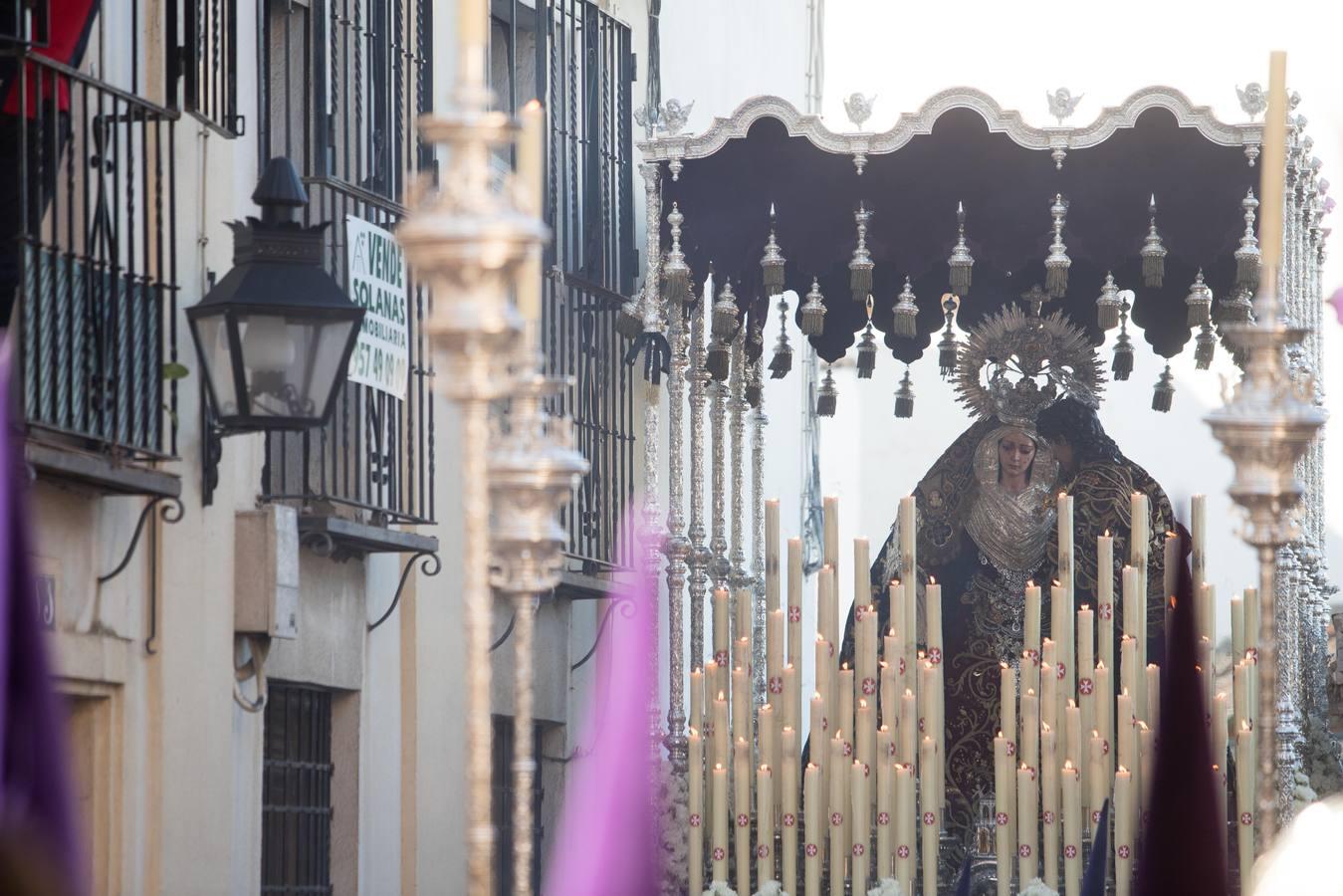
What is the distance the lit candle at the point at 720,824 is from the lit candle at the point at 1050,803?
1.06 metres

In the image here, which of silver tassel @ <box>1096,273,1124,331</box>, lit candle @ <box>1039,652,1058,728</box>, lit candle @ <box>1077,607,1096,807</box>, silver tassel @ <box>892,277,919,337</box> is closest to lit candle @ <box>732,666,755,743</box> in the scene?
lit candle @ <box>1039,652,1058,728</box>

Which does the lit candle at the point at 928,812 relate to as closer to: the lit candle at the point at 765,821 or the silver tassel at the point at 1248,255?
the lit candle at the point at 765,821

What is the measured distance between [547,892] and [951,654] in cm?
175

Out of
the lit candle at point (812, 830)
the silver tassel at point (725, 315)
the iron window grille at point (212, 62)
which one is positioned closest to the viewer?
the iron window grille at point (212, 62)

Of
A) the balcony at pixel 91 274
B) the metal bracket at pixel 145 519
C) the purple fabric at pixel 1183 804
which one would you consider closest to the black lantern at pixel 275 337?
the balcony at pixel 91 274

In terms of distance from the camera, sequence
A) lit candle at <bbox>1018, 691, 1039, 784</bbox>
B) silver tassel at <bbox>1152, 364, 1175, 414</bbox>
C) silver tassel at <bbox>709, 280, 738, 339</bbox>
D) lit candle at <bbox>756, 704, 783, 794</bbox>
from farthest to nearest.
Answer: silver tassel at <bbox>1152, 364, 1175, 414</bbox> < silver tassel at <bbox>709, 280, 738, 339</bbox> < lit candle at <bbox>756, 704, 783, 794</bbox> < lit candle at <bbox>1018, 691, 1039, 784</bbox>

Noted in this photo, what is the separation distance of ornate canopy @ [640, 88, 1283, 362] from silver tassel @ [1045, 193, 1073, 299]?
0.16 m

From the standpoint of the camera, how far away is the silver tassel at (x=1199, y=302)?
341 inches

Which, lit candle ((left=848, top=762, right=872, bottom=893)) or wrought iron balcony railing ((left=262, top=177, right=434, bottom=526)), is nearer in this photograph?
wrought iron balcony railing ((left=262, top=177, right=434, bottom=526))

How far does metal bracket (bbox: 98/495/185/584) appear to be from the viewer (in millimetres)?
5887

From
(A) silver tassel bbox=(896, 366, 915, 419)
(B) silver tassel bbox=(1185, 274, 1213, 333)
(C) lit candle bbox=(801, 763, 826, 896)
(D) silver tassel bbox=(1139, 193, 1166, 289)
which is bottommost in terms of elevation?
(C) lit candle bbox=(801, 763, 826, 896)

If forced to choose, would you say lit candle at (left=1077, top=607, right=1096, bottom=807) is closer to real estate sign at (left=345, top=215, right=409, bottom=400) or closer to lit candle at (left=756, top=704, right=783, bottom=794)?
lit candle at (left=756, top=704, right=783, bottom=794)

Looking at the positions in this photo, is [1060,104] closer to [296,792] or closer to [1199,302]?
[1199,302]

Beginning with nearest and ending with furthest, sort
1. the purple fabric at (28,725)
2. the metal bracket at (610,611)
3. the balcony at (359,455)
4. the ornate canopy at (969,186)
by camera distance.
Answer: the purple fabric at (28,725)
the balcony at (359,455)
the ornate canopy at (969,186)
the metal bracket at (610,611)
